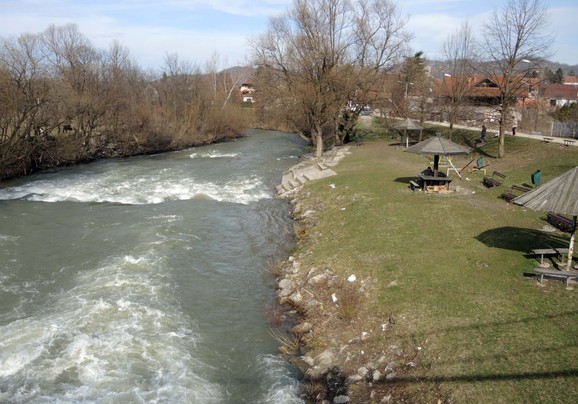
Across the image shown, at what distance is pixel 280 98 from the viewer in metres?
35.9

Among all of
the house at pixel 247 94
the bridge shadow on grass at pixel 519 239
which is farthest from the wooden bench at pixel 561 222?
the house at pixel 247 94

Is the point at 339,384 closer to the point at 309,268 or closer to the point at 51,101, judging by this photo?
the point at 309,268

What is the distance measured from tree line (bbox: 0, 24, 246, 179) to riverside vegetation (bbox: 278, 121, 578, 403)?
21.7 meters

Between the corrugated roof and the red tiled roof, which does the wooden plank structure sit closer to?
the corrugated roof

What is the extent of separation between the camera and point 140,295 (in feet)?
41.1

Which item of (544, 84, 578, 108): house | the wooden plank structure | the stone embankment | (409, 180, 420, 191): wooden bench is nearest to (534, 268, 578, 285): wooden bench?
the wooden plank structure

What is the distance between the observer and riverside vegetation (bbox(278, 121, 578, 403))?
805cm

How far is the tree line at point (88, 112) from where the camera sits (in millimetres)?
28688

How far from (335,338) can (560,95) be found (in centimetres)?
8121

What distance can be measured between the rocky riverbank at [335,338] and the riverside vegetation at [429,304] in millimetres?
29

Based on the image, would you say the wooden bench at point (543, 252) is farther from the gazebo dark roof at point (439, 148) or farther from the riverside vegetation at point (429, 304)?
the gazebo dark roof at point (439, 148)

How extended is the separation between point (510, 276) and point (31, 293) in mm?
13346

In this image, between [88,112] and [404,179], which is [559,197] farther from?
[88,112]

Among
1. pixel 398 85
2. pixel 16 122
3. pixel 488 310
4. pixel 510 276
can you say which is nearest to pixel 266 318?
pixel 488 310
